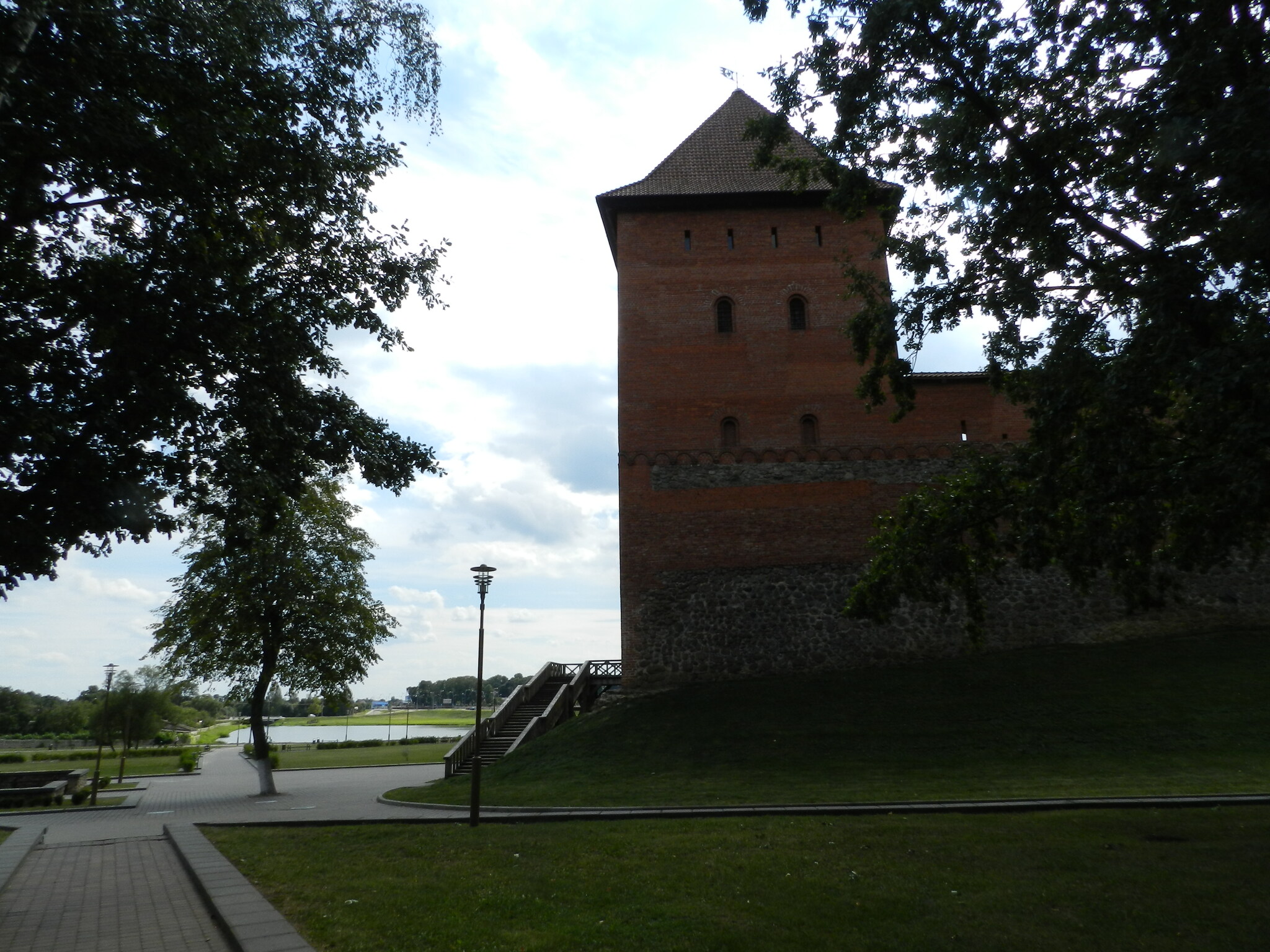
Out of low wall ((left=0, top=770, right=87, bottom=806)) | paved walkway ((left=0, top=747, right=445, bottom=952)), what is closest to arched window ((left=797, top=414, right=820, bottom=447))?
paved walkway ((left=0, top=747, right=445, bottom=952))

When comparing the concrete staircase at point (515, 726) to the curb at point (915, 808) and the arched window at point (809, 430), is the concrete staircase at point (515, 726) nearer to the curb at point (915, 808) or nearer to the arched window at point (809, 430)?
the curb at point (915, 808)

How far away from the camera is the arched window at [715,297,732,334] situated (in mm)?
26344

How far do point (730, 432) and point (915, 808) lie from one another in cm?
1510

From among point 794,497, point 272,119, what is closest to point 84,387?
point 272,119

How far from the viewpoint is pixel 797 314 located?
26391 millimetres

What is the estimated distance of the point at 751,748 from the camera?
18.2 meters

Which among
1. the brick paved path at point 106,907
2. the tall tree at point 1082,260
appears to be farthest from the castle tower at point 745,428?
the brick paved path at point 106,907

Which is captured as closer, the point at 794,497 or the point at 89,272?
the point at 89,272

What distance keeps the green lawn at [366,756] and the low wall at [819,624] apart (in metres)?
12.7

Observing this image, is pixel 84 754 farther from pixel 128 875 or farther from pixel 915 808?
pixel 915 808

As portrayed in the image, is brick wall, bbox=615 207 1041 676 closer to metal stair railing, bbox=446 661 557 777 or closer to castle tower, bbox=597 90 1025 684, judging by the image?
castle tower, bbox=597 90 1025 684

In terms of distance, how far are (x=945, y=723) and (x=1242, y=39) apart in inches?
549

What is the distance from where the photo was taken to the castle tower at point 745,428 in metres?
23.6

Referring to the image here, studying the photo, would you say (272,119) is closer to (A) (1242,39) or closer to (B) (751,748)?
(A) (1242,39)
